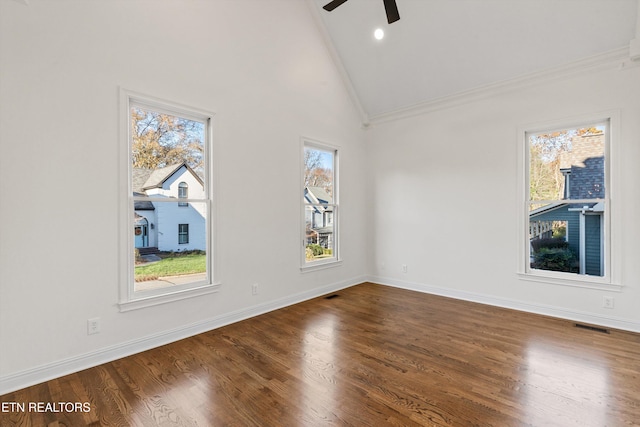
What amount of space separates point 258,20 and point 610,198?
469 cm

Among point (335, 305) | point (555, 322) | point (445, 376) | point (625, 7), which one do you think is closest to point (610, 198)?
point (555, 322)

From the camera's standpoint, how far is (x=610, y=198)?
3471 mm

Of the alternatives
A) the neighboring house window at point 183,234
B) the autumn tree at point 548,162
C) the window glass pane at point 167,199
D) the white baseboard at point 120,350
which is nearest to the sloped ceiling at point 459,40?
the autumn tree at point 548,162

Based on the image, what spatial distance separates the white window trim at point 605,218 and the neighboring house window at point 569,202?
0.05 ft

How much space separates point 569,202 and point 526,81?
1.65m

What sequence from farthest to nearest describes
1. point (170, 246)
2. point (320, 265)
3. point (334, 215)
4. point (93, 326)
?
1. point (334, 215)
2. point (320, 265)
3. point (170, 246)
4. point (93, 326)

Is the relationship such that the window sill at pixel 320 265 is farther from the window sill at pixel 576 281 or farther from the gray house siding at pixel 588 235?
the gray house siding at pixel 588 235

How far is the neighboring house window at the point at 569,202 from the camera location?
3578 mm

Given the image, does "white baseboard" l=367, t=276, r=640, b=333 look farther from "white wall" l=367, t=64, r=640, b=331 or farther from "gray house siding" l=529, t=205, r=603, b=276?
"gray house siding" l=529, t=205, r=603, b=276

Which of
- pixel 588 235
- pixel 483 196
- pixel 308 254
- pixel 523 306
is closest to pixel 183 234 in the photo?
pixel 308 254

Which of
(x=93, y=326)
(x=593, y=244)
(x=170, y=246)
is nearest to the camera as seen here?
(x=93, y=326)

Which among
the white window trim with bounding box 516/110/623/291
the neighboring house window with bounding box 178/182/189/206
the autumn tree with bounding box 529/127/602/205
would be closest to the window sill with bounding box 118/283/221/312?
the neighboring house window with bounding box 178/182/189/206

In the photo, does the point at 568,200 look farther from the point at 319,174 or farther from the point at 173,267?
the point at 173,267

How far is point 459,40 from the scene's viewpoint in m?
3.97
